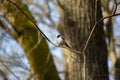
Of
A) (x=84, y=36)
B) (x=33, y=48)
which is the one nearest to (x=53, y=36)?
(x=33, y=48)

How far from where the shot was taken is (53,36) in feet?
22.3

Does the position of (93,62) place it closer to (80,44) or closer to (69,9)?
(80,44)

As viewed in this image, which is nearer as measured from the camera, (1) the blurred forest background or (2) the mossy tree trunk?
(1) the blurred forest background

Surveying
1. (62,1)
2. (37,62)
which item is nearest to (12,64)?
(37,62)

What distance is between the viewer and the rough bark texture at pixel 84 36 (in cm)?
353

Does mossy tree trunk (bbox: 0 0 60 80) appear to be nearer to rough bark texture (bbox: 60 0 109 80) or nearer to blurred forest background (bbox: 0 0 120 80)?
blurred forest background (bbox: 0 0 120 80)

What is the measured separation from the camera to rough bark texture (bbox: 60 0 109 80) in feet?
11.6

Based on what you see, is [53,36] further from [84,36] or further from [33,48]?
[84,36]

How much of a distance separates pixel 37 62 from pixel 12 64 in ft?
1.37

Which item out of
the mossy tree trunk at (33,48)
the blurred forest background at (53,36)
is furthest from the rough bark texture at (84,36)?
the mossy tree trunk at (33,48)

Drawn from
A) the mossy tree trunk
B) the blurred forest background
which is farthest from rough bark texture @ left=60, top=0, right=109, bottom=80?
the mossy tree trunk

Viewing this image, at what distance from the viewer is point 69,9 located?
3814 millimetres

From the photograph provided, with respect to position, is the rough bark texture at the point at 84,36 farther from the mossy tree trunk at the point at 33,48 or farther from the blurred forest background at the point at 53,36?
the mossy tree trunk at the point at 33,48

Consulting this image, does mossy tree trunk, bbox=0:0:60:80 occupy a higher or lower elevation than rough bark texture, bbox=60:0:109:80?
higher
